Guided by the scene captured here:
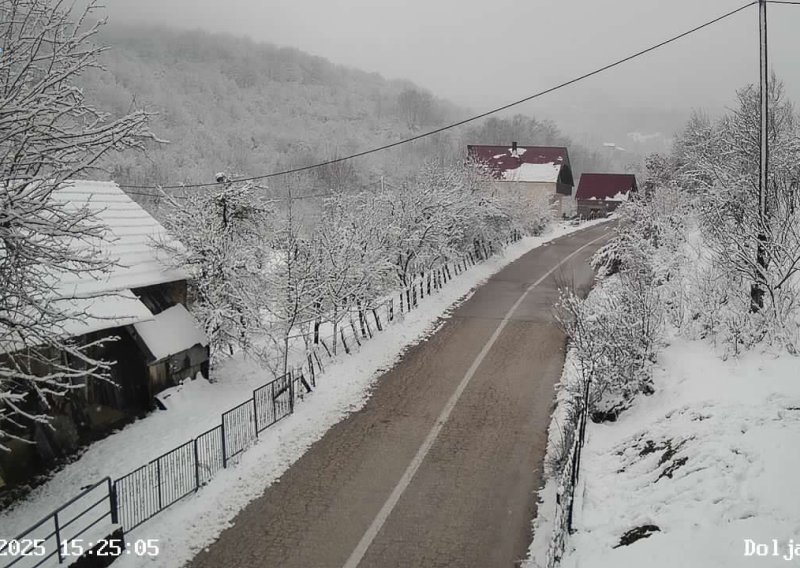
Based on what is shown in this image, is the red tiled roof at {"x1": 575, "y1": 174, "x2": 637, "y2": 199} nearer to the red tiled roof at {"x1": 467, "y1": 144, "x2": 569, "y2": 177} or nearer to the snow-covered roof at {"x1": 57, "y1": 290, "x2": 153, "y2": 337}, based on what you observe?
the red tiled roof at {"x1": 467, "y1": 144, "x2": 569, "y2": 177}

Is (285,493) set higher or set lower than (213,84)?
lower

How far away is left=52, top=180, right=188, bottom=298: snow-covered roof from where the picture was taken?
1380 centimetres

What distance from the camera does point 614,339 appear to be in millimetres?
11852

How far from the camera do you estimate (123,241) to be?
15.5 metres

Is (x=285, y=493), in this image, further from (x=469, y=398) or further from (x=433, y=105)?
(x=433, y=105)

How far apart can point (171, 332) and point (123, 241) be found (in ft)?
9.84

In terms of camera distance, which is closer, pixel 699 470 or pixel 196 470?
pixel 699 470

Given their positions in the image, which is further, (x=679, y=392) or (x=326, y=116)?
(x=326, y=116)

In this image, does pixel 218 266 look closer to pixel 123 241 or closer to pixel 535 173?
pixel 123 241

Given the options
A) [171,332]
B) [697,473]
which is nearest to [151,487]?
[171,332]

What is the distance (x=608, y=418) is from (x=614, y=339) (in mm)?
1724

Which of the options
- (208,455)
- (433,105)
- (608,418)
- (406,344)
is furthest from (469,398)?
(433,105)

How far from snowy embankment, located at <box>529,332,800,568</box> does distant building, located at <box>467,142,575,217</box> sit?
51643 mm

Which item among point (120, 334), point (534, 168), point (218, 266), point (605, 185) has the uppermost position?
point (534, 168)
